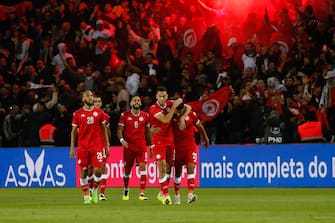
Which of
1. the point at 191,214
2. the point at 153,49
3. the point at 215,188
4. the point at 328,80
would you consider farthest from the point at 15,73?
the point at 191,214

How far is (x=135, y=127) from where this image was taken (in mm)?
24641

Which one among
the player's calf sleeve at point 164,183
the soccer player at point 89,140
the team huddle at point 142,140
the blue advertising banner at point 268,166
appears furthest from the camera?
the blue advertising banner at point 268,166

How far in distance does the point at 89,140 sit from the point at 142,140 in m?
2.41

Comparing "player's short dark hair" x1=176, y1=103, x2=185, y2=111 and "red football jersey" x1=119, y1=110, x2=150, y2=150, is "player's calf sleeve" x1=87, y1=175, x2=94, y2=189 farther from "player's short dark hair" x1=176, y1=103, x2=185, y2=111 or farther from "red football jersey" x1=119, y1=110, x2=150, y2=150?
"player's short dark hair" x1=176, y1=103, x2=185, y2=111

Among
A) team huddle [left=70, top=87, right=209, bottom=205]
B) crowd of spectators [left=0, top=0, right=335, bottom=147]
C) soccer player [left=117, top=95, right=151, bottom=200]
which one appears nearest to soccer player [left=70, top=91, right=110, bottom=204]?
team huddle [left=70, top=87, right=209, bottom=205]

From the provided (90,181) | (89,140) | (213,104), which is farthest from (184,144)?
(213,104)

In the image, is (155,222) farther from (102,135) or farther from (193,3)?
(193,3)

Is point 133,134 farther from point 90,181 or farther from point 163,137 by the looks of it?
point 163,137

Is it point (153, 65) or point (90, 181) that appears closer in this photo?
point (90, 181)

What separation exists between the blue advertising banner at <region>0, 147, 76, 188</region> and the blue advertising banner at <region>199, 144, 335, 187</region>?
4.92 meters

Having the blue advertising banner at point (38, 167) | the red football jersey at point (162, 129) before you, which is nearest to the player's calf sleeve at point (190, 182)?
the red football jersey at point (162, 129)

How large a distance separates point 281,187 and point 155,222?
552 inches

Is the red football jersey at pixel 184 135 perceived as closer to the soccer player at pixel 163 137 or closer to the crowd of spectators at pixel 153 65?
the soccer player at pixel 163 137

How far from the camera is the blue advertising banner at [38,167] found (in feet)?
108
